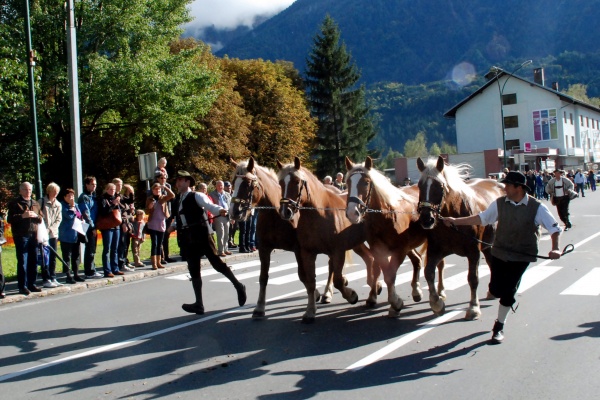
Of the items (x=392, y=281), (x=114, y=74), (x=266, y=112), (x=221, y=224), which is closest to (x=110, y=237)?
(x=221, y=224)

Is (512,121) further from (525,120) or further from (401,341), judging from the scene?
(401,341)

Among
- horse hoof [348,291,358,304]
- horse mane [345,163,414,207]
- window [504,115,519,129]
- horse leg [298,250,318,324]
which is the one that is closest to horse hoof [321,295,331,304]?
horse hoof [348,291,358,304]

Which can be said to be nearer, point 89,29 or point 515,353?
point 515,353

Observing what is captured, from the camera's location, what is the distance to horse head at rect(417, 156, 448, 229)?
7.06 metres

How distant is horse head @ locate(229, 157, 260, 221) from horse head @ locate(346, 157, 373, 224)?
50.6 inches

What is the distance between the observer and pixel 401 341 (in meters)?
6.94

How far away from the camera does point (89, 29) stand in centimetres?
2977

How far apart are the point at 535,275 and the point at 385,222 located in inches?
185

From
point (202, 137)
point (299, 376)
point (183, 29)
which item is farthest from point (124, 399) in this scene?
point (202, 137)

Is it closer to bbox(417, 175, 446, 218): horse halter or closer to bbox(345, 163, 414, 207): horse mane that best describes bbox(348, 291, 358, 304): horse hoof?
bbox(345, 163, 414, 207): horse mane

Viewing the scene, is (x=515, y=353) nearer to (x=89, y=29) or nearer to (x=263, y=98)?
(x=89, y=29)

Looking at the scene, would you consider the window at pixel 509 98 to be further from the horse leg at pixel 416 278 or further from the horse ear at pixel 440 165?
the horse ear at pixel 440 165

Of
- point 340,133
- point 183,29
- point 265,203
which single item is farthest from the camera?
point 340,133

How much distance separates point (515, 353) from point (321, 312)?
3.07 meters
